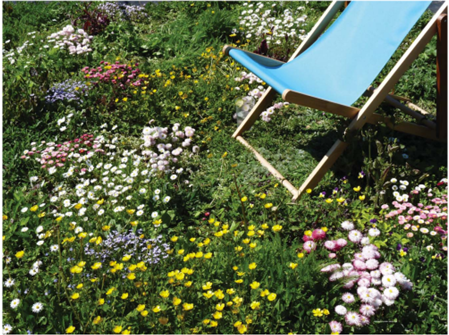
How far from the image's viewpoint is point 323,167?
2777 mm

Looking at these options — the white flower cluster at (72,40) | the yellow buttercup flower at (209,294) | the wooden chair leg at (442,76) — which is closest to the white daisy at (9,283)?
the yellow buttercup flower at (209,294)

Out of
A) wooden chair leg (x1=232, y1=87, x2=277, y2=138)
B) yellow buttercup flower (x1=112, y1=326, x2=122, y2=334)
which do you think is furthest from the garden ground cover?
wooden chair leg (x1=232, y1=87, x2=277, y2=138)

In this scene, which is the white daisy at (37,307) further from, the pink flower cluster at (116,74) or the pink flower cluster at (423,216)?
the pink flower cluster at (116,74)

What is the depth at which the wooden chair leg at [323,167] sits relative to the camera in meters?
2.77

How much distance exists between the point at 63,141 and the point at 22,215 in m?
1.09

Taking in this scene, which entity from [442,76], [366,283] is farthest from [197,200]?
[442,76]

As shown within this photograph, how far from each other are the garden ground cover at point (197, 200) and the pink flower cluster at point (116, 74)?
0.06 ft

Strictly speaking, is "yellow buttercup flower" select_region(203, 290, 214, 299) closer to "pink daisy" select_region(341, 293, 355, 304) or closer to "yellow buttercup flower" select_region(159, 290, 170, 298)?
"yellow buttercup flower" select_region(159, 290, 170, 298)

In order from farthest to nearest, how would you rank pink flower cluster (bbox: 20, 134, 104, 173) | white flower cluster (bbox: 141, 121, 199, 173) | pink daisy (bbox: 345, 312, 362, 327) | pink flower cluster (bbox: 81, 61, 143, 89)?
1. pink flower cluster (bbox: 81, 61, 143, 89)
2. pink flower cluster (bbox: 20, 134, 104, 173)
3. white flower cluster (bbox: 141, 121, 199, 173)
4. pink daisy (bbox: 345, 312, 362, 327)

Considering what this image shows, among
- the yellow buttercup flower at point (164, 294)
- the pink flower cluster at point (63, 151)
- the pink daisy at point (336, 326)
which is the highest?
the yellow buttercup flower at point (164, 294)

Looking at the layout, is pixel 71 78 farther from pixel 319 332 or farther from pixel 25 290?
pixel 319 332

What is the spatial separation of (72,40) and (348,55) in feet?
10.0

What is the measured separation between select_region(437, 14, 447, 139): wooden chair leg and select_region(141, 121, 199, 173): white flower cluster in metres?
1.66

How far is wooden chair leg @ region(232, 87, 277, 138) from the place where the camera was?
3.33 meters
